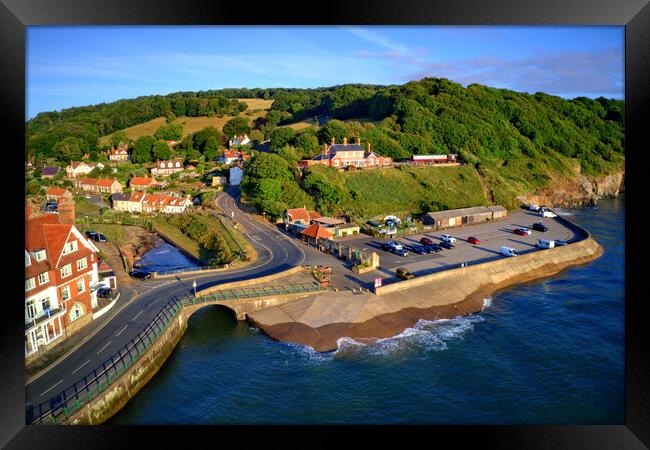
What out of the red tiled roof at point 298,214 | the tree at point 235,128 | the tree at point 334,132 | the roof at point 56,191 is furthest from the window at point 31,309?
the tree at point 235,128

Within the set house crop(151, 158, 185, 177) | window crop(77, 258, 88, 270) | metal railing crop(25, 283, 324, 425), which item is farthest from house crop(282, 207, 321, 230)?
house crop(151, 158, 185, 177)

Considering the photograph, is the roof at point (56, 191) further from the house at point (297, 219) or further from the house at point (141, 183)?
the house at point (297, 219)

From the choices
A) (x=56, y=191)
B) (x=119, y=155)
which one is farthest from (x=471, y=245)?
(x=119, y=155)

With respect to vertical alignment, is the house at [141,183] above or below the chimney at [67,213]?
above

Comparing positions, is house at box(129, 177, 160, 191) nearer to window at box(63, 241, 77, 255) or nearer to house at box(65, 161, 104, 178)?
house at box(65, 161, 104, 178)

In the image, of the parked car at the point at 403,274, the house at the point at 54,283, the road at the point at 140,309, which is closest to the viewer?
the road at the point at 140,309
